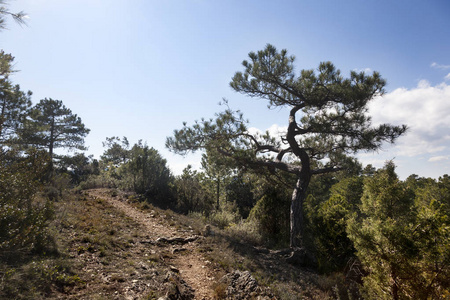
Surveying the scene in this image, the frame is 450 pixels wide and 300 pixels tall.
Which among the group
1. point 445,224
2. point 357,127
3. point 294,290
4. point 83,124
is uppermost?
point 83,124

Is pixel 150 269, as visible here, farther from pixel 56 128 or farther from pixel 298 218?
pixel 56 128

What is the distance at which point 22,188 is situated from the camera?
520 cm

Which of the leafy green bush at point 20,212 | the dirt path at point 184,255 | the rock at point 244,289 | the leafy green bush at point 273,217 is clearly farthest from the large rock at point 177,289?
the leafy green bush at point 273,217

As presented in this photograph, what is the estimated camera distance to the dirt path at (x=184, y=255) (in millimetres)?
5575

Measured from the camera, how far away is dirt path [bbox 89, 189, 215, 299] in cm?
558

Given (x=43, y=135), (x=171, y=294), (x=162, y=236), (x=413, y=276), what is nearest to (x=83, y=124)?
(x=43, y=135)

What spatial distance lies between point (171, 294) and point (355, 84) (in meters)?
8.76

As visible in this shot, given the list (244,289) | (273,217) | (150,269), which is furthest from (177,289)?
(273,217)

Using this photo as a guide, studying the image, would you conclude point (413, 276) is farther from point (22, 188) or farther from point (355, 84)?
point (22, 188)

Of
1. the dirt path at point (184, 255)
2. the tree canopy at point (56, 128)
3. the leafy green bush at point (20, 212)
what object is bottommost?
the dirt path at point (184, 255)

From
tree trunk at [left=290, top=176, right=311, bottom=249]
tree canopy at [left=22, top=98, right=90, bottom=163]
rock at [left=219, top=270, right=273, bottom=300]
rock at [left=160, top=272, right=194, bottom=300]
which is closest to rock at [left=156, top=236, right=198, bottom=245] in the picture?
rock at [left=160, top=272, right=194, bottom=300]

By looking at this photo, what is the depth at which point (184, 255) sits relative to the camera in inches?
286

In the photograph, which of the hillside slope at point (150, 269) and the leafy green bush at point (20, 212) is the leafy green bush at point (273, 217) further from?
the leafy green bush at point (20, 212)

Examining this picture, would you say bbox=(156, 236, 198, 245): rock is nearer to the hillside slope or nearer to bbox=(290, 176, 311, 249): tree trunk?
the hillside slope
